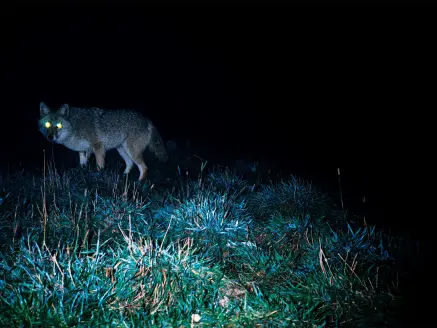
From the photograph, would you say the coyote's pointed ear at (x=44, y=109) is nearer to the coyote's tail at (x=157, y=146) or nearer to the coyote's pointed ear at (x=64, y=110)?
the coyote's pointed ear at (x=64, y=110)

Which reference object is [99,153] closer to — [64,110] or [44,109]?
[64,110]

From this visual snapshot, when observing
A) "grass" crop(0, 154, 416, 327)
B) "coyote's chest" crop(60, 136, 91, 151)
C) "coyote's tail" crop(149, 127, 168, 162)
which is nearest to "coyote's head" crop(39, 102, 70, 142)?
"coyote's chest" crop(60, 136, 91, 151)

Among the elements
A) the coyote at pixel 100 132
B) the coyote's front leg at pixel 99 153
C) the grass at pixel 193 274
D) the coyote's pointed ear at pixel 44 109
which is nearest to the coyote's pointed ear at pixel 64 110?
the coyote at pixel 100 132

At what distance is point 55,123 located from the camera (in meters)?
7.51

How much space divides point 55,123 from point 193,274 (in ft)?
20.0

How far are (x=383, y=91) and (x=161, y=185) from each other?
2380 cm

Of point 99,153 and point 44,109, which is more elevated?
point 44,109

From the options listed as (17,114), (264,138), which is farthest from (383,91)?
(17,114)

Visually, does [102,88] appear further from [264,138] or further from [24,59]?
[264,138]

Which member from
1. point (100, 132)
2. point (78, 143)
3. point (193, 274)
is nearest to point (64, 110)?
point (78, 143)

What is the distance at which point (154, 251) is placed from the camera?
3146mm

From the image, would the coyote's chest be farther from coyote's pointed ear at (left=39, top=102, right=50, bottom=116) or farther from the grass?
the grass

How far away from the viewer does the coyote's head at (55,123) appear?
24.5 ft

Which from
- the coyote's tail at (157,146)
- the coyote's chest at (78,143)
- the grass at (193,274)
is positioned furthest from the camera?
the coyote's tail at (157,146)
